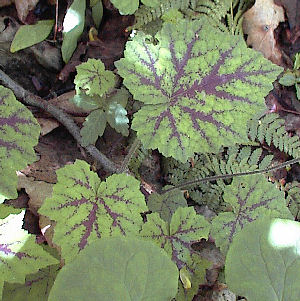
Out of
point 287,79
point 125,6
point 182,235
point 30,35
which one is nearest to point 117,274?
point 182,235

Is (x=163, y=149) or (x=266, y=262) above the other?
(x=266, y=262)

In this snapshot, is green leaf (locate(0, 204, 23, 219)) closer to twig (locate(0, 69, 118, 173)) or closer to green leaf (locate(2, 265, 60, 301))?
green leaf (locate(2, 265, 60, 301))

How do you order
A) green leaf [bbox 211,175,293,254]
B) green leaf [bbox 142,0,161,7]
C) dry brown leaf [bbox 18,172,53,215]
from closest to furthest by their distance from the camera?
1. green leaf [bbox 211,175,293,254]
2. dry brown leaf [bbox 18,172,53,215]
3. green leaf [bbox 142,0,161,7]

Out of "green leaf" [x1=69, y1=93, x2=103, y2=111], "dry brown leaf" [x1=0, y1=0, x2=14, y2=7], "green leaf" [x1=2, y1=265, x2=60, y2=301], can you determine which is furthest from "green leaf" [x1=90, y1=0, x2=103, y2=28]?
"green leaf" [x1=2, y1=265, x2=60, y2=301]

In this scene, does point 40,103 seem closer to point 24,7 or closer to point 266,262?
point 24,7

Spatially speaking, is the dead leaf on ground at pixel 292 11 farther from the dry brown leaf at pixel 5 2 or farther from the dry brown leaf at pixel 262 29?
the dry brown leaf at pixel 5 2

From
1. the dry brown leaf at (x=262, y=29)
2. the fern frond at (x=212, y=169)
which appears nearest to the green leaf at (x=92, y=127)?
the fern frond at (x=212, y=169)
